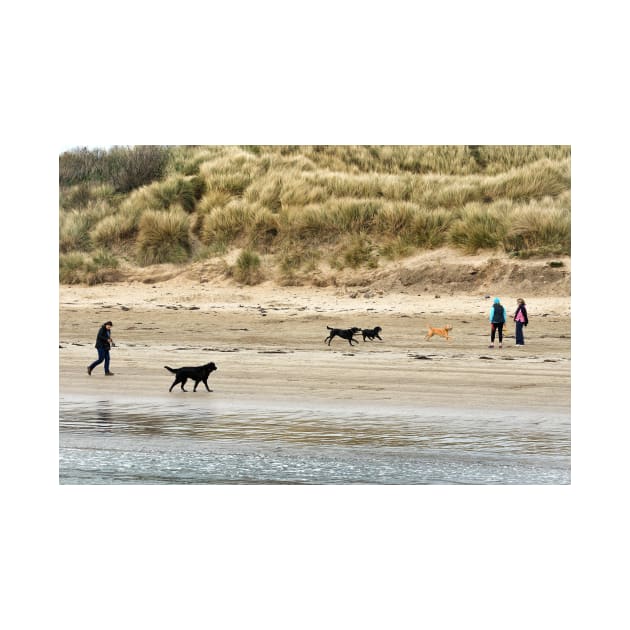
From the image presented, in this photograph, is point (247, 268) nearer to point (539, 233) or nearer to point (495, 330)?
point (495, 330)

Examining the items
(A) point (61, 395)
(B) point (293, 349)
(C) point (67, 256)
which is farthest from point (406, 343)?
(C) point (67, 256)

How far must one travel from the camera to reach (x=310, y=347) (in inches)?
578

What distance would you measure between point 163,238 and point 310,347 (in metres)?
4.49

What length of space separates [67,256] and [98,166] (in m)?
Answer: 1.88

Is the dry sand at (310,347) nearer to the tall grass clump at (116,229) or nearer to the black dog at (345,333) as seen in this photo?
the black dog at (345,333)

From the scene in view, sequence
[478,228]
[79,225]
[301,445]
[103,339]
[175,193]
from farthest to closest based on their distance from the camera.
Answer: [175,193], [79,225], [478,228], [103,339], [301,445]

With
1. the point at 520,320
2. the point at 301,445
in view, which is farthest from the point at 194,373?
the point at 520,320

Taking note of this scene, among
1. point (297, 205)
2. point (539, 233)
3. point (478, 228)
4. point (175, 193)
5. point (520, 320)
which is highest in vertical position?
point (175, 193)

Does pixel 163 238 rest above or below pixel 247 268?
above

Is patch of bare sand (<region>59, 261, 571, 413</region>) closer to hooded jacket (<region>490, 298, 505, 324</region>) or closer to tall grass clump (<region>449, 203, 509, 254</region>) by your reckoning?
hooded jacket (<region>490, 298, 505, 324</region>)

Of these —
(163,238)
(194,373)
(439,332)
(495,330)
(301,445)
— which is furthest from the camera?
(163,238)

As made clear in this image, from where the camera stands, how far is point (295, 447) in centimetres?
1062

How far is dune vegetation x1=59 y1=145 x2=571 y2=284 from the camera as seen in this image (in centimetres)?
1667

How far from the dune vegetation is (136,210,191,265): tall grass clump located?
0.06 ft
